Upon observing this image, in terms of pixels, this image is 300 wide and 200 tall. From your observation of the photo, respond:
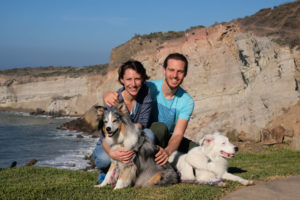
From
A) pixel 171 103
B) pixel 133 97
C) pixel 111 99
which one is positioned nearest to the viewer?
pixel 111 99

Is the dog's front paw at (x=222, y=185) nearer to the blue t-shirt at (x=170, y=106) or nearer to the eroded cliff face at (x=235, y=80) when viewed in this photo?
the blue t-shirt at (x=170, y=106)

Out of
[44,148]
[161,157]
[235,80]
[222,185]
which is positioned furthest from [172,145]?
[44,148]

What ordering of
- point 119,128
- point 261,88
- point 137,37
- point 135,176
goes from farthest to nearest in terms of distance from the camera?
point 137,37 < point 261,88 < point 135,176 < point 119,128

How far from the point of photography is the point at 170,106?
5879 millimetres

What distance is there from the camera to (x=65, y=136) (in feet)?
92.4

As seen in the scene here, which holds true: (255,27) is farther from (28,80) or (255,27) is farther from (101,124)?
(28,80)

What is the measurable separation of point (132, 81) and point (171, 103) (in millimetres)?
1119

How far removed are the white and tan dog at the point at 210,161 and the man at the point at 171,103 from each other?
16.6 inches

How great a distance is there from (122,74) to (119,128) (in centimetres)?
127

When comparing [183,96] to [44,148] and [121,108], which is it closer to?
[121,108]

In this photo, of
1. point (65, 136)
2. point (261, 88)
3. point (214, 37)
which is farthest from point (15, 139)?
point (261, 88)

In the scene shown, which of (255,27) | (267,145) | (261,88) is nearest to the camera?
(267,145)

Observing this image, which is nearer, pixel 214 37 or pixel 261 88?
pixel 261 88

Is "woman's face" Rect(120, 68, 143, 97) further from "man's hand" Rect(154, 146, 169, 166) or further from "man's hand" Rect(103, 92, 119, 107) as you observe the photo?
"man's hand" Rect(154, 146, 169, 166)
